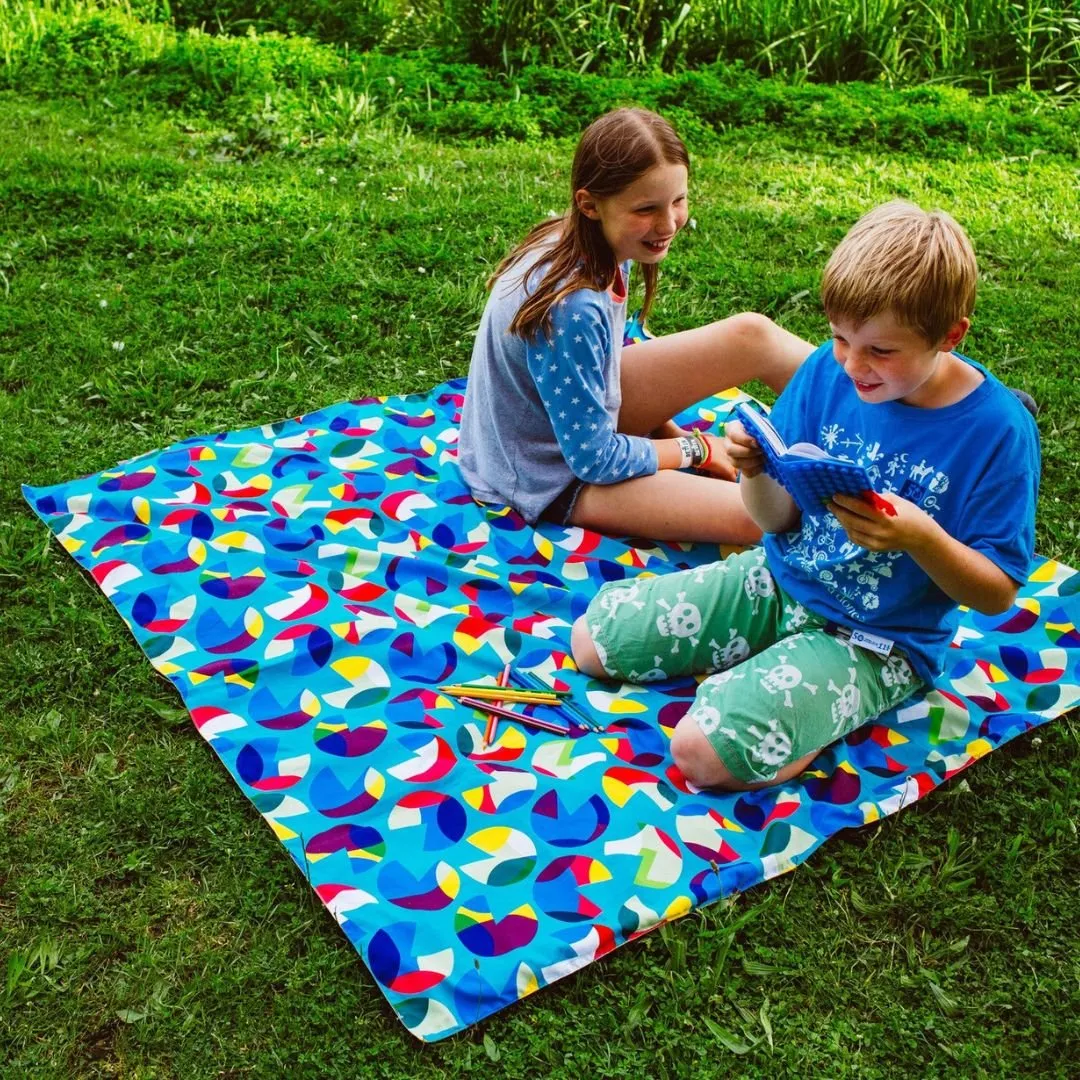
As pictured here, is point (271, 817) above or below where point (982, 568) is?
below

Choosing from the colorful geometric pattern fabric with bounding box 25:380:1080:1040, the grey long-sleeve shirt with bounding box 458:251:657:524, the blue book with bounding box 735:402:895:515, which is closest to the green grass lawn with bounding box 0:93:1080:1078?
the colorful geometric pattern fabric with bounding box 25:380:1080:1040

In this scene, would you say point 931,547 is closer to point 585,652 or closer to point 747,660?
point 747,660

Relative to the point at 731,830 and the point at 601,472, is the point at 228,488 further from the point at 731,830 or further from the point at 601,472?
the point at 731,830

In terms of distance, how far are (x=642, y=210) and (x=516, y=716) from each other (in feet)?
4.81

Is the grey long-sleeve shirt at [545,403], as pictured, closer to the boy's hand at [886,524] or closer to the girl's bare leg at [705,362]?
the girl's bare leg at [705,362]

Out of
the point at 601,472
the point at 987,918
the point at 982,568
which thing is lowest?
the point at 987,918

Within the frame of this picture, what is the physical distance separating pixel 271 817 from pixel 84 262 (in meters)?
3.39

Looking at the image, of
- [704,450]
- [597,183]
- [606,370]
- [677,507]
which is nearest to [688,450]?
[704,450]

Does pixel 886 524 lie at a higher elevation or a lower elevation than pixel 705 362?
higher

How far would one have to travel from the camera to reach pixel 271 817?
2.82 m

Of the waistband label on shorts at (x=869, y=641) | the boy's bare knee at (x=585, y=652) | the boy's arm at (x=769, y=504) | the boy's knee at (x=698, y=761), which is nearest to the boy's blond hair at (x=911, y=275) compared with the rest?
the boy's arm at (x=769, y=504)

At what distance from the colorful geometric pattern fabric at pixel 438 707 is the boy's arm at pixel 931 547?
605mm

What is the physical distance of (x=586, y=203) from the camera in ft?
10.9

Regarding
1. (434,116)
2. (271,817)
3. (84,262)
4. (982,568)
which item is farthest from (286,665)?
(434,116)
